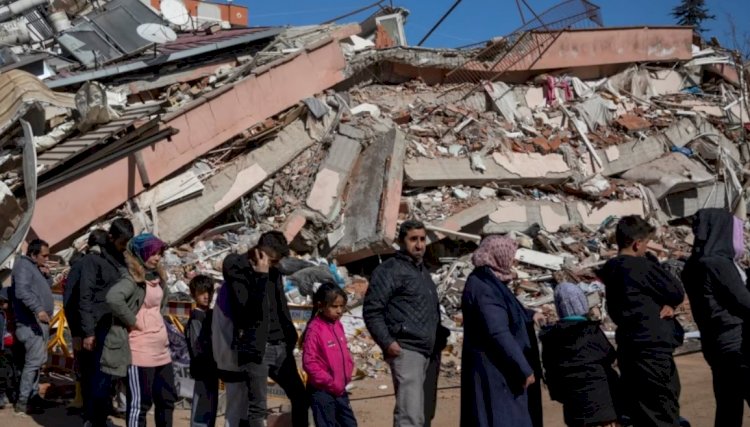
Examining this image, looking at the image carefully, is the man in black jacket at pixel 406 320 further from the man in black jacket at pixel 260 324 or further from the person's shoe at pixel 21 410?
the person's shoe at pixel 21 410

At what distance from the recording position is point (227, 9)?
1114 inches

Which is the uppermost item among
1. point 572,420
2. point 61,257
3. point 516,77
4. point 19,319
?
point 516,77

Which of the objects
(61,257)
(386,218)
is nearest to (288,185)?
(386,218)

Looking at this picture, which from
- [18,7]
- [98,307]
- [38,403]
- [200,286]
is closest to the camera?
[98,307]

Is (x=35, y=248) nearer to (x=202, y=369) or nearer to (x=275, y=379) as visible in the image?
(x=202, y=369)

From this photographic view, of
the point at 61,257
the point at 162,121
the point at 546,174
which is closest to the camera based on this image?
the point at 61,257

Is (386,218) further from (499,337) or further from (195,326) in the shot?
(499,337)

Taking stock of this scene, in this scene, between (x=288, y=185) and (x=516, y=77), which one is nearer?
(x=288, y=185)

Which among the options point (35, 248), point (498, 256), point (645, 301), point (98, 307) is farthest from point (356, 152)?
point (645, 301)

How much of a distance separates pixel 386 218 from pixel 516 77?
6049 millimetres

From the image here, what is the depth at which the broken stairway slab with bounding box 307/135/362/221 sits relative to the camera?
472 inches

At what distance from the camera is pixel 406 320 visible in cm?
532

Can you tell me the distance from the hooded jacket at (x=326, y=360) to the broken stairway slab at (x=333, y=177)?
21.3 ft

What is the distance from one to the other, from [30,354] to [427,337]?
141 inches
